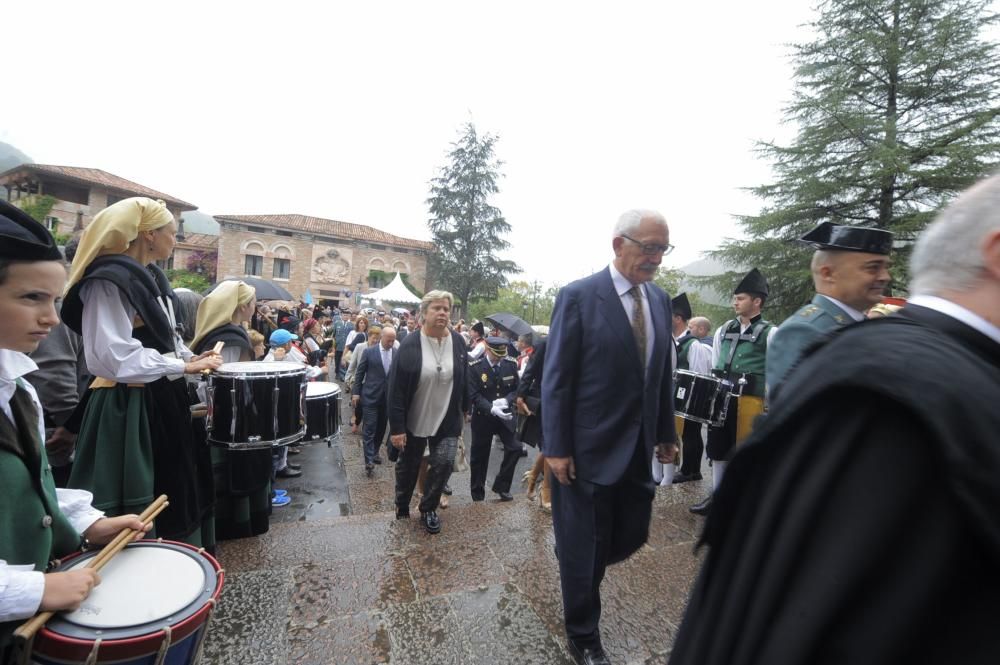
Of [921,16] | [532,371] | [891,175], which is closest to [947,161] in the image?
[891,175]

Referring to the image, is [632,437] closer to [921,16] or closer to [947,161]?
[947,161]

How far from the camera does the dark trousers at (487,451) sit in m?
5.86

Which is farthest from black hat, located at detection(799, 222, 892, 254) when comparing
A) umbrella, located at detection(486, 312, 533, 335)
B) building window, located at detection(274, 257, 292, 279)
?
building window, located at detection(274, 257, 292, 279)

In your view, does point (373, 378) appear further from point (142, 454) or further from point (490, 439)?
point (142, 454)

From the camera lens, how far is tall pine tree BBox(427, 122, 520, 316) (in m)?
39.5

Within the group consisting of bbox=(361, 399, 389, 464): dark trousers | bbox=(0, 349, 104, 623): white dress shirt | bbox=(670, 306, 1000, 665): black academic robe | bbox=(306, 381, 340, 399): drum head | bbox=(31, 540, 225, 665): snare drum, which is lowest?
bbox=(361, 399, 389, 464): dark trousers

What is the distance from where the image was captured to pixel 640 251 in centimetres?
260

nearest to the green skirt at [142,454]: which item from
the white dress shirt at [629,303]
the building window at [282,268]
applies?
the white dress shirt at [629,303]

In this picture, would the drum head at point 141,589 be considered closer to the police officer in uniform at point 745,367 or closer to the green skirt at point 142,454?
the green skirt at point 142,454

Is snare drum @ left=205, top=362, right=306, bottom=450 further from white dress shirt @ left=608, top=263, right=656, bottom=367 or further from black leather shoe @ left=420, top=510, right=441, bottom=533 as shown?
white dress shirt @ left=608, top=263, right=656, bottom=367

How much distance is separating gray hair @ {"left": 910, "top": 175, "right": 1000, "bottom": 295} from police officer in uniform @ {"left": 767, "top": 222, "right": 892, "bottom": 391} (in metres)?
1.74

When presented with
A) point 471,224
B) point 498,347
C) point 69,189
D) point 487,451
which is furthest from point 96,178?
point 487,451

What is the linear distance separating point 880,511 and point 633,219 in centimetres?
212

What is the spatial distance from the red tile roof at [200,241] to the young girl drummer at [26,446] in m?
48.3
